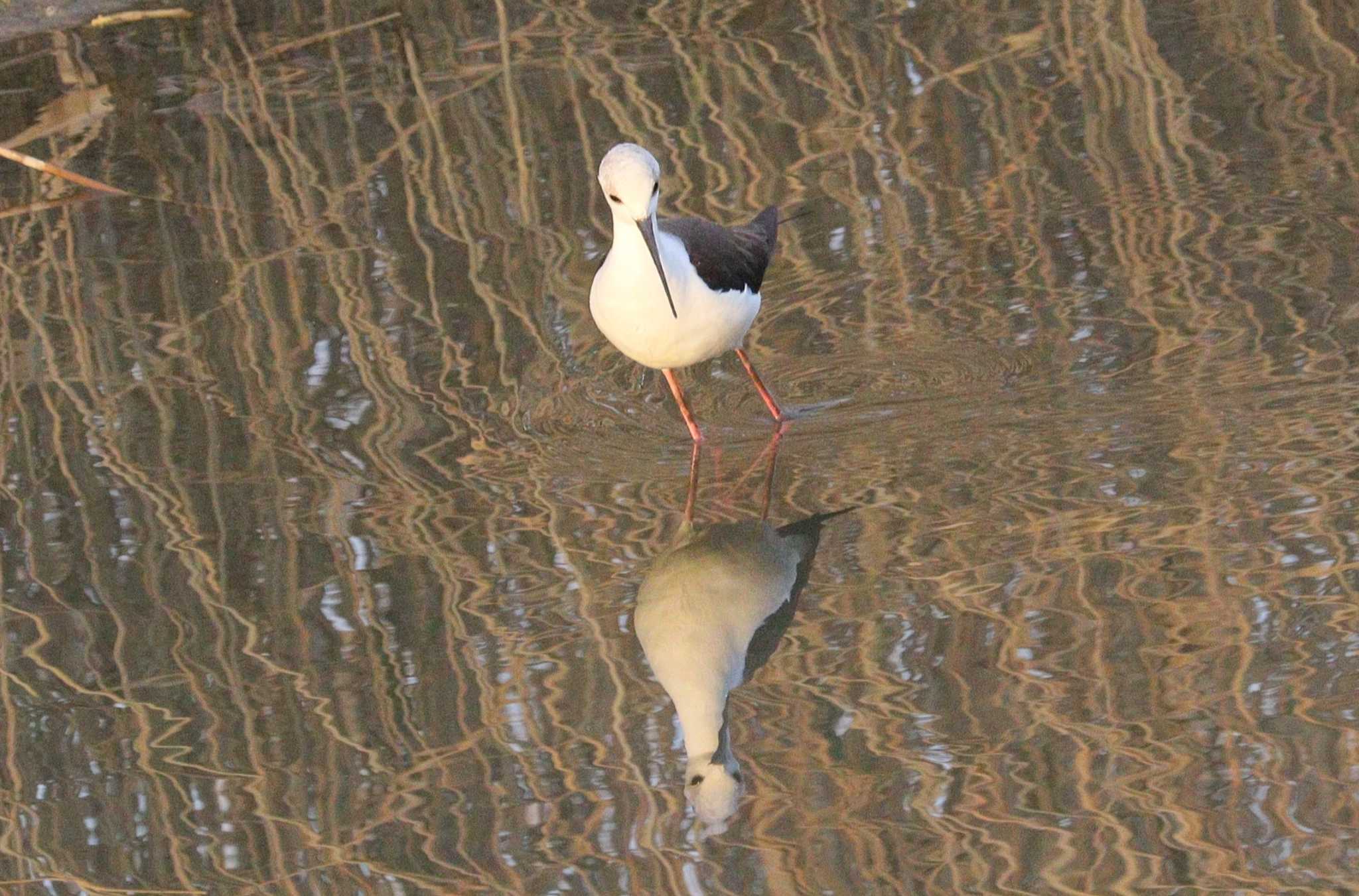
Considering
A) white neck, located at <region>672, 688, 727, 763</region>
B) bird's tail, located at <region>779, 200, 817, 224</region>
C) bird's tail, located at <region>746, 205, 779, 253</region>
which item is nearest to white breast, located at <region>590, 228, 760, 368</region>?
bird's tail, located at <region>746, 205, 779, 253</region>

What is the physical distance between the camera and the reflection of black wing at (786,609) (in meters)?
3.82

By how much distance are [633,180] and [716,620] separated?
3.42ft

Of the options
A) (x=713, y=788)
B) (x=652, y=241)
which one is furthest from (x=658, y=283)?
(x=713, y=788)

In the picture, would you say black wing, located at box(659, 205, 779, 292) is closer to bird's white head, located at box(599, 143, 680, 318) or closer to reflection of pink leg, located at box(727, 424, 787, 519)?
bird's white head, located at box(599, 143, 680, 318)

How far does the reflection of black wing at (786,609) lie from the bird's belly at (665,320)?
1.74 feet

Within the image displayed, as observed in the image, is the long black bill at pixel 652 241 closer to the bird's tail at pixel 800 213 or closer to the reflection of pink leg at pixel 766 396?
the reflection of pink leg at pixel 766 396

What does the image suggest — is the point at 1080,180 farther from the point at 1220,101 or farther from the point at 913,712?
the point at 913,712

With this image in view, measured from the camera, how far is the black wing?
4.68 meters

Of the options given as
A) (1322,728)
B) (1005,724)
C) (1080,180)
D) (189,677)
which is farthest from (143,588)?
(1080,180)

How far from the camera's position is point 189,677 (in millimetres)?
4070

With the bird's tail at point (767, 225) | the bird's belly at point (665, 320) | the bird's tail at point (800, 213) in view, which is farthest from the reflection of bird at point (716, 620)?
the bird's tail at point (800, 213)

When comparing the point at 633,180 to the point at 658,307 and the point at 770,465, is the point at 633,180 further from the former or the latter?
the point at 770,465

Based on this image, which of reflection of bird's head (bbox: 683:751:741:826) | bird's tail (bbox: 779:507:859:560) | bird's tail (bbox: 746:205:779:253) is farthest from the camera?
bird's tail (bbox: 746:205:779:253)

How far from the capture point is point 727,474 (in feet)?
15.4
